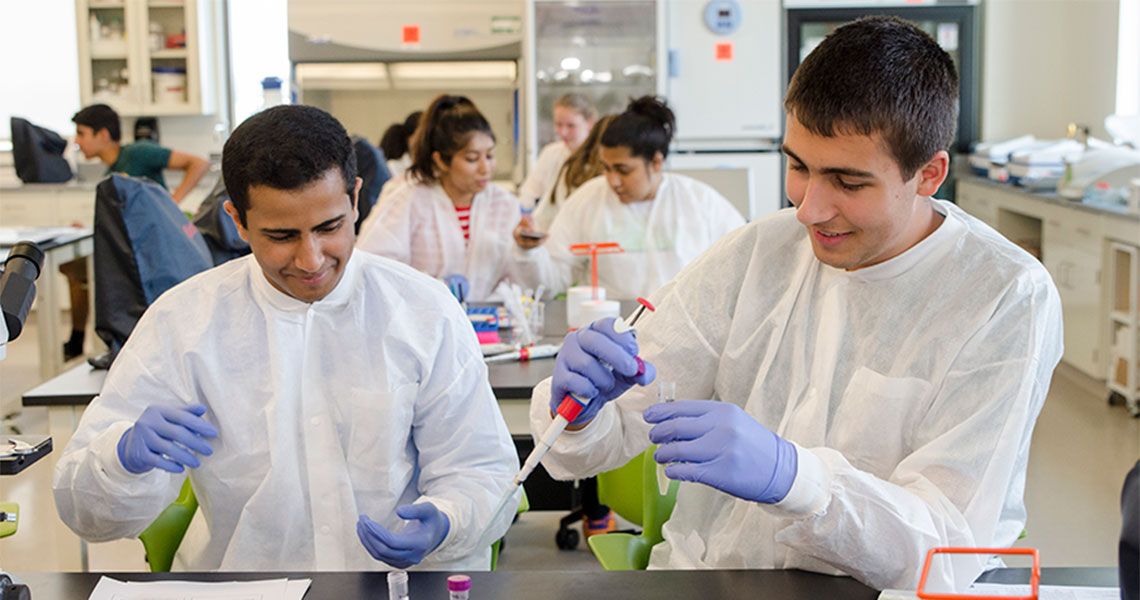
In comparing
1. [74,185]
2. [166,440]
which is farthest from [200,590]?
[74,185]

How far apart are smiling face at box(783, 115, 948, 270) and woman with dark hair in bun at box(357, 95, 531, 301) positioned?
7.17 feet

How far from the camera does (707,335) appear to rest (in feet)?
5.45

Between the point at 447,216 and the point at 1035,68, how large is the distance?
453 cm

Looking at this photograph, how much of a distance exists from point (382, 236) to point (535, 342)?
35.6 inches

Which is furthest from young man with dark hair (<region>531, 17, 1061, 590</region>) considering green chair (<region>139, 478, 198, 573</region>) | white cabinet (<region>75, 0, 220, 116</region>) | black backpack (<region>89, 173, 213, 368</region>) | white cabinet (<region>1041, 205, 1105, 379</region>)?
white cabinet (<region>75, 0, 220, 116</region>)

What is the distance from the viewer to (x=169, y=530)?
1.94 metres

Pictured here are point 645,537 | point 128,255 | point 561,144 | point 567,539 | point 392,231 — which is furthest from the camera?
point 561,144

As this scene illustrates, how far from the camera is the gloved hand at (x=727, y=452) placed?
1276 mm

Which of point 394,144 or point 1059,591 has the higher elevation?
point 394,144

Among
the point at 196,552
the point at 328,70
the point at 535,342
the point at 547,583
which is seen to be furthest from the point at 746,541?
the point at 328,70

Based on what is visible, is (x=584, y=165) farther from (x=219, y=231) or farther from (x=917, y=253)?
(x=917, y=253)

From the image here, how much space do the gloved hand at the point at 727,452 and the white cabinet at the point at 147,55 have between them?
6.34 meters

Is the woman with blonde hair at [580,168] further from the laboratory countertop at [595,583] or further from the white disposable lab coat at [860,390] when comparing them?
the laboratory countertop at [595,583]

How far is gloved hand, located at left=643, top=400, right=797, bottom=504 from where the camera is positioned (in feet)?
4.19
